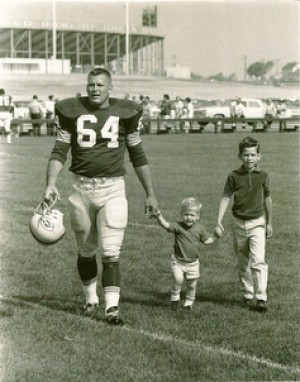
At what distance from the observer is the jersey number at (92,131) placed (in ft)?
22.2

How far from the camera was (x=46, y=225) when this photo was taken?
692 cm

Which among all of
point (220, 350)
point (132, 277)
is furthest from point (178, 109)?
point (220, 350)

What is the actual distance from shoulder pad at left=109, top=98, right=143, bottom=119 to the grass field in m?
1.64

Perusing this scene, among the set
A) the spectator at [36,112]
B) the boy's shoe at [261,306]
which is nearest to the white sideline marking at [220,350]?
the boy's shoe at [261,306]

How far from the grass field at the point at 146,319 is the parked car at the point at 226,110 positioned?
113ft

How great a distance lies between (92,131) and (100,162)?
0.84 ft

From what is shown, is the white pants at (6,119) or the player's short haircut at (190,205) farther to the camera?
the white pants at (6,119)

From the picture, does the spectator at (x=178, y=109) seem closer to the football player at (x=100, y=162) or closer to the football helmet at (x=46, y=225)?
the football player at (x=100, y=162)

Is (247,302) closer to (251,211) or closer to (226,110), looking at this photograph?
(251,211)

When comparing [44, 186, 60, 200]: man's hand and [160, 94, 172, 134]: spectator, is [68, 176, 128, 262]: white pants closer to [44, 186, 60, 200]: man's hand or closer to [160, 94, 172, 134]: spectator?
[44, 186, 60, 200]: man's hand

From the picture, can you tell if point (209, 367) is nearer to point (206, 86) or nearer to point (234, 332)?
point (234, 332)

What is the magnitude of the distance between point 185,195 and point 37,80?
68.3 metres

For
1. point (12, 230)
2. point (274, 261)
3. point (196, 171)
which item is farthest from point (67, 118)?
point (196, 171)

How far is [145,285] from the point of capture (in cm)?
817
